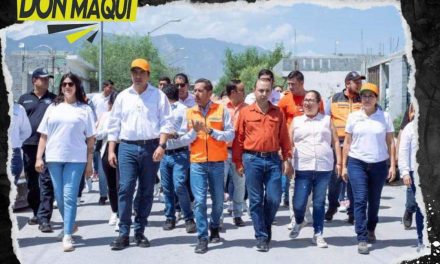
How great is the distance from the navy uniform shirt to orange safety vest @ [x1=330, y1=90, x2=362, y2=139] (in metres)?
3.71

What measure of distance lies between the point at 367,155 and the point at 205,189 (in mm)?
1746

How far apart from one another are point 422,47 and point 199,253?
4216 millimetres

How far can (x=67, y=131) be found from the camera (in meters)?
6.74

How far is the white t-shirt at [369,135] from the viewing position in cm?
668

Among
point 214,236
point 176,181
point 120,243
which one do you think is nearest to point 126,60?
point 176,181

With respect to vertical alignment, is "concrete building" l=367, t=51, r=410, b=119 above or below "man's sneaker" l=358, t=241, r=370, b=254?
above

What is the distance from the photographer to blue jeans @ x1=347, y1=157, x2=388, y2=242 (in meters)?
Result: 6.55

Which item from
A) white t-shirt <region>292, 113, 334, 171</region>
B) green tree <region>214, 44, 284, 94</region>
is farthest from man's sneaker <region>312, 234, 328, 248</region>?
green tree <region>214, 44, 284, 94</region>

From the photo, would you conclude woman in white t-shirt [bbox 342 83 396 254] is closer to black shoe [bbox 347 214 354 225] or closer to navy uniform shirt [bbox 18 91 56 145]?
black shoe [bbox 347 214 354 225]

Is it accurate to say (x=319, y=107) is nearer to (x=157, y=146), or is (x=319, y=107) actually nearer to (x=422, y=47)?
(x=157, y=146)

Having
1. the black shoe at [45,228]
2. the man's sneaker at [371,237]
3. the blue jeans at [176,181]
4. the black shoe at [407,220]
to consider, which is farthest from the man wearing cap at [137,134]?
the black shoe at [407,220]

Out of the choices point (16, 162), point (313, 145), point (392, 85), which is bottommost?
point (16, 162)

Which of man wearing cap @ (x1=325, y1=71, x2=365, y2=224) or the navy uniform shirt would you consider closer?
the navy uniform shirt

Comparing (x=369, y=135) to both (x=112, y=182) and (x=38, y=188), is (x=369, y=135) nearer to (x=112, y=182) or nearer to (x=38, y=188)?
(x=112, y=182)
